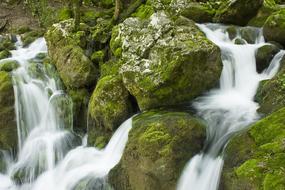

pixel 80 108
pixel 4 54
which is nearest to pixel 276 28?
pixel 80 108

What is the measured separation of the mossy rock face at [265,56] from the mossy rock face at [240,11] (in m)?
2.38

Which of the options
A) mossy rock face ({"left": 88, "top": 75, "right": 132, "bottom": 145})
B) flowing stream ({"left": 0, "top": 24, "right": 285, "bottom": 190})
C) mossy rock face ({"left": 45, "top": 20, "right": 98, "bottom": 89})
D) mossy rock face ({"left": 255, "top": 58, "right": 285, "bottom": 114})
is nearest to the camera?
flowing stream ({"left": 0, "top": 24, "right": 285, "bottom": 190})

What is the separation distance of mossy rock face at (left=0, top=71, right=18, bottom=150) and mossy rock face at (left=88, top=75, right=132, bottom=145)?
2294 millimetres

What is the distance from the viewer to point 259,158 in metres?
5.65

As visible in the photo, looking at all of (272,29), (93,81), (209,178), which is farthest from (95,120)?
(272,29)

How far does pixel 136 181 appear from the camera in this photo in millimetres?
7066

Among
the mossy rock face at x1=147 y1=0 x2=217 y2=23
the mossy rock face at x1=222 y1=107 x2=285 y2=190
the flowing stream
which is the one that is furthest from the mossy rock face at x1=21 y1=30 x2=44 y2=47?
the mossy rock face at x1=222 y1=107 x2=285 y2=190

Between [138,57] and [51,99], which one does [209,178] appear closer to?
[138,57]

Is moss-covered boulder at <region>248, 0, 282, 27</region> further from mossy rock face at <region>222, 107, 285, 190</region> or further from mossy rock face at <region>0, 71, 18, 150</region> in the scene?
mossy rock face at <region>0, 71, 18, 150</region>

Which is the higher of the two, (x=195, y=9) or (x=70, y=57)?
(x=195, y=9)

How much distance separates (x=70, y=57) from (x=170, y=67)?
11.8 feet

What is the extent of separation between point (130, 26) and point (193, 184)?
4.75 metres

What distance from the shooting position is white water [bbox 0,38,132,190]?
851 centimetres

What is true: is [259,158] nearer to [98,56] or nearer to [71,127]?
[71,127]
